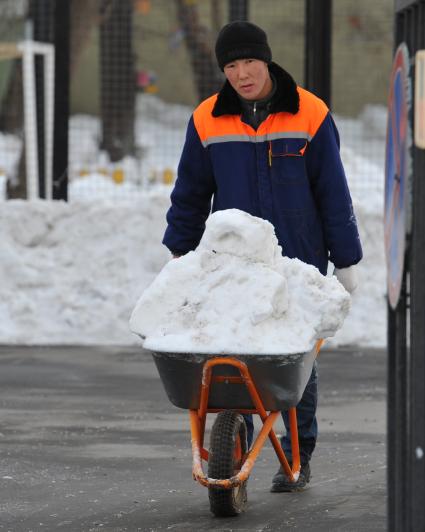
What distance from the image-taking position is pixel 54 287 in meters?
13.0

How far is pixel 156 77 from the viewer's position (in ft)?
88.6

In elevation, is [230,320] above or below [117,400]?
above

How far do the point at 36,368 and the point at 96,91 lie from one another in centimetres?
1798

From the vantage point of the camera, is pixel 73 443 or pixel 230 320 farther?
pixel 73 443

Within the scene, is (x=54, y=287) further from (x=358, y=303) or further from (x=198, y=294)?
(x=198, y=294)

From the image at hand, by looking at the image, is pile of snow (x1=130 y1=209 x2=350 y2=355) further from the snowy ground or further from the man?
the snowy ground

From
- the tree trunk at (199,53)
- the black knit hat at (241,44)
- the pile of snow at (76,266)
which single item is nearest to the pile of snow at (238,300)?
the black knit hat at (241,44)

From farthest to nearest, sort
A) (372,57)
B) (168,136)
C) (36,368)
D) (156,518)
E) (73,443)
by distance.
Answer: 1. (372,57)
2. (168,136)
3. (36,368)
4. (73,443)
5. (156,518)

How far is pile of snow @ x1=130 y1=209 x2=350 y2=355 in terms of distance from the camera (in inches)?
231

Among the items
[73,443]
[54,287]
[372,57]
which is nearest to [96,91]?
[372,57]

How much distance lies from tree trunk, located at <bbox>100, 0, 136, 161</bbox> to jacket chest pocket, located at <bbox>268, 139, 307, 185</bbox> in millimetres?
12726

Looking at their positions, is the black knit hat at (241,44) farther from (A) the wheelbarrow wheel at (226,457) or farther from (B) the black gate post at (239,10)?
(B) the black gate post at (239,10)

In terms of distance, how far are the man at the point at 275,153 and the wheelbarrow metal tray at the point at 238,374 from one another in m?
0.73

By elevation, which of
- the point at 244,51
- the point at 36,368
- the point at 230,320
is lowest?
the point at 36,368
